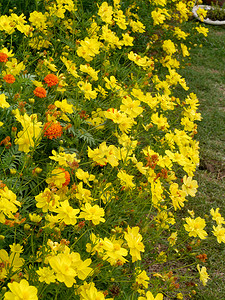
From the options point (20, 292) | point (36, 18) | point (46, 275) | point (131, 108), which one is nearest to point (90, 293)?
point (46, 275)

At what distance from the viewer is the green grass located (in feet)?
8.36

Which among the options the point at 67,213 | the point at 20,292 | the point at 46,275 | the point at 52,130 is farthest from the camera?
the point at 52,130

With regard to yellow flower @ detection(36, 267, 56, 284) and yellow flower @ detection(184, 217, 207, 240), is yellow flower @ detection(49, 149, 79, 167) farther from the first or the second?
yellow flower @ detection(184, 217, 207, 240)

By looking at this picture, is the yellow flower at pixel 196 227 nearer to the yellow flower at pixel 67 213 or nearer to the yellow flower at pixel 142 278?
the yellow flower at pixel 142 278

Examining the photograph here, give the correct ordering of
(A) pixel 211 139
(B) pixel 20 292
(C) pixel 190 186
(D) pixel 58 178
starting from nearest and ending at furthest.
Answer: (B) pixel 20 292, (D) pixel 58 178, (C) pixel 190 186, (A) pixel 211 139

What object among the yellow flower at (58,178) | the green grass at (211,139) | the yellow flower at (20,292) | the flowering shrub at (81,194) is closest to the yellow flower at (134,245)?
the flowering shrub at (81,194)

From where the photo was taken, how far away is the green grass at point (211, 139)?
255cm

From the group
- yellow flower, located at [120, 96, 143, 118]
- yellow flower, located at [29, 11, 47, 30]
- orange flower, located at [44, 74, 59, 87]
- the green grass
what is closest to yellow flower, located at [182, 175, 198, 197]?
the green grass

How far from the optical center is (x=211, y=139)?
396cm

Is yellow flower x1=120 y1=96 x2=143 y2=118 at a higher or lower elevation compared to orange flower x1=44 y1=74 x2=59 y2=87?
lower

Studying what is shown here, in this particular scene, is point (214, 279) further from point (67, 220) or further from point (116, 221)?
point (67, 220)

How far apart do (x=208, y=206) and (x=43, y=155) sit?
1.49 metres

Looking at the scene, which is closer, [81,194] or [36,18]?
[81,194]

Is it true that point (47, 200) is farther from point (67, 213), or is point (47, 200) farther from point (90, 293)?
point (90, 293)
